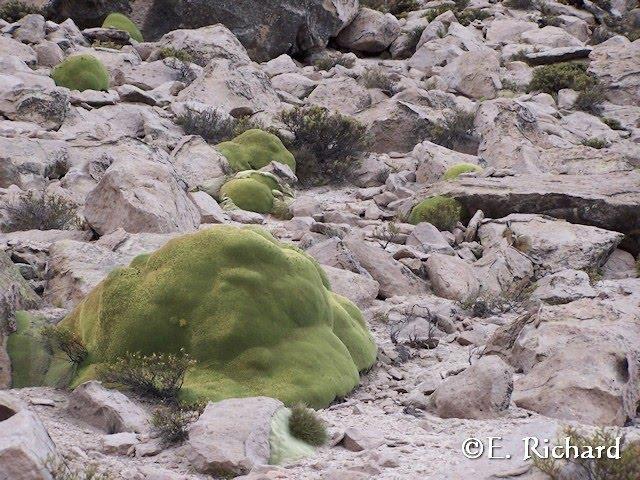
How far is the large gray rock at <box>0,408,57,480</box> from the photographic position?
11.4ft

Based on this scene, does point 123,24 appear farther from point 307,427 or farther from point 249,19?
point 307,427

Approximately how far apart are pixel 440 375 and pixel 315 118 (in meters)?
10.6

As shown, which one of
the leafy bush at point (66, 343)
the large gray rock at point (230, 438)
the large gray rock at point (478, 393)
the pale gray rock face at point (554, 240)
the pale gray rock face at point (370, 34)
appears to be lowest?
the pale gray rock face at point (370, 34)

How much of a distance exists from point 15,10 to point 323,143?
1231cm

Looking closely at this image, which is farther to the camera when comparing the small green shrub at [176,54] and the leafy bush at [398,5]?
the leafy bush at [398,5]

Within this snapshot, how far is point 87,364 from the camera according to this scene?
19.6 ft

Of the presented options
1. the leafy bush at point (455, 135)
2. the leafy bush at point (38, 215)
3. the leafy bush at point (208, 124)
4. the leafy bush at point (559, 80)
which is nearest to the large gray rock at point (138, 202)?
the leafy bush at point (38, 215)

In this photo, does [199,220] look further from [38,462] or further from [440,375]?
[38,462]

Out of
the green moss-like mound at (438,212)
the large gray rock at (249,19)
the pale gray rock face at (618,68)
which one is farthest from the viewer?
the large gray rock at (249,19)

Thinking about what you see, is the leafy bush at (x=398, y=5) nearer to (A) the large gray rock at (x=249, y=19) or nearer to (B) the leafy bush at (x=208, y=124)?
(A) the large gray rock at (x=249, y=19)

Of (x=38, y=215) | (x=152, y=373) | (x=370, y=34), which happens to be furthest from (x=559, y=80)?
(x=152, y=373)

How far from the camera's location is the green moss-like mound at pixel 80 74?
55.7ft

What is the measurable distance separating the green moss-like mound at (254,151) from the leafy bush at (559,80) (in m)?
11.6

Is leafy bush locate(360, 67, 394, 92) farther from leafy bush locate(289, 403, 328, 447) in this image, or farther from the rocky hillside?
leafy bush locate(289, 403, 328, 447)
